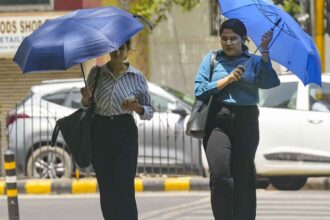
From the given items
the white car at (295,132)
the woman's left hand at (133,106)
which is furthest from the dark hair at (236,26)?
the white car at (295,132)

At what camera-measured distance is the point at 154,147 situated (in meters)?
15.6

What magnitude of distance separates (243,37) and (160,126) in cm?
768

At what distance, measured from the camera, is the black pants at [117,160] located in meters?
7.75

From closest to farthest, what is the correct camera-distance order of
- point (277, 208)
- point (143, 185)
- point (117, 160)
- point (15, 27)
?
point (117, 160)
point (277, 208)
point (143, 185)
point (15, 27)

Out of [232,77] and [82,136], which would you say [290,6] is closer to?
[232,77]

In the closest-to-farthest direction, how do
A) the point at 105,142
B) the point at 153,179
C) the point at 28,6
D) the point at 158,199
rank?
the point at 105,142, the point at 158,199, the point at 153,179, the point at 28,6

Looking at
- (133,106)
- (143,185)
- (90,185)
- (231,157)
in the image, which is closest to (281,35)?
(231,157)

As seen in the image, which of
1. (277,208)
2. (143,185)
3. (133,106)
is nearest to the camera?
(133,106)

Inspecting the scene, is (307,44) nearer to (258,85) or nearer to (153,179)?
(258,85)

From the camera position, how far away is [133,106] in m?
7.62

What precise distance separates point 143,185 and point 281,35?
695 cm

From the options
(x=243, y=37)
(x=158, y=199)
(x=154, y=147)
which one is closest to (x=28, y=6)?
(x=154, y=147)

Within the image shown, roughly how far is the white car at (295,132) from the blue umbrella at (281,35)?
20.2 ft

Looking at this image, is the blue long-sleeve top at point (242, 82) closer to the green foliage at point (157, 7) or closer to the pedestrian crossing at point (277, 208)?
the pedestrian crossing at point (277, 208)
